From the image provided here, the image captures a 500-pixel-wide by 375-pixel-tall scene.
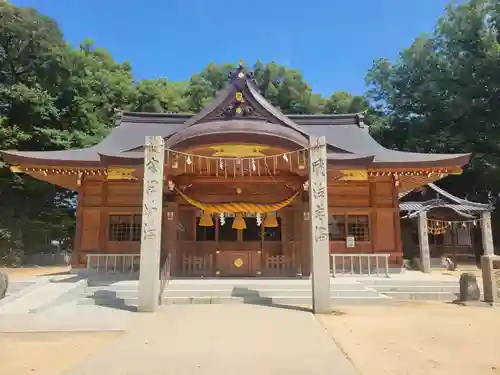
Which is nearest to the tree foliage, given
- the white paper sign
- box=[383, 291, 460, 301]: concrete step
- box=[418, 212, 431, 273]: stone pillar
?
the white paper sign

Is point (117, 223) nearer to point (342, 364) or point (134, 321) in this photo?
point (134, 321)

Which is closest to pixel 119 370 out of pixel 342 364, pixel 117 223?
pixel 342 364

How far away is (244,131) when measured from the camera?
10625 millimetres

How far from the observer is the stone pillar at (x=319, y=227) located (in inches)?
341

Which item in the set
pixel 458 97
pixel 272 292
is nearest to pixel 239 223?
pixel 272 292

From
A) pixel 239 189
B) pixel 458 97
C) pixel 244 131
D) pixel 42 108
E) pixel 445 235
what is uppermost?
pixel 458 97

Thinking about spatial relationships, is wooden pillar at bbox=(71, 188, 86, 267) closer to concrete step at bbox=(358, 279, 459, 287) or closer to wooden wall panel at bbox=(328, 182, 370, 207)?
wooden wall panel at bbox=(328, 182, 370, 207)

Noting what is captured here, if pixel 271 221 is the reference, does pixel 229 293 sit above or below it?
below

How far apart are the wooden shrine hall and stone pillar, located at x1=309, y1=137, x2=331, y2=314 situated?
1.20 metres

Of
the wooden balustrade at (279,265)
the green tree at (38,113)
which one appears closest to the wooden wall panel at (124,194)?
the wooden balustrade at (279,265)

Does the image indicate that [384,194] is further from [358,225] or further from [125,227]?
[125,227]

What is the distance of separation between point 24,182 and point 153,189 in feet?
64.1

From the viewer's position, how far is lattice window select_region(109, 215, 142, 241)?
1467 centimetres

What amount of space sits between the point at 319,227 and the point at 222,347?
4.15 m
